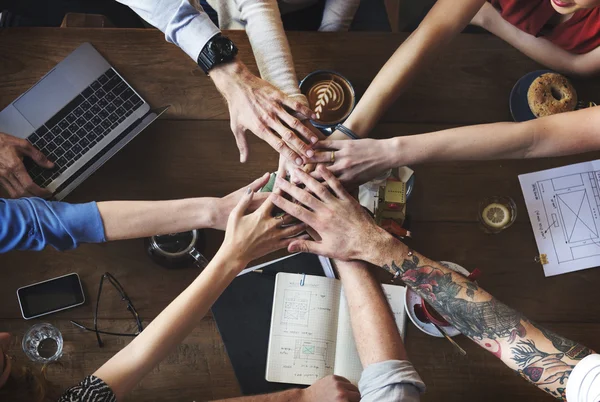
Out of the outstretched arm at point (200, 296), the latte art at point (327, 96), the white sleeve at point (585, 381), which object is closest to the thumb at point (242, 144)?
the outstretched arm at point (200, 296)

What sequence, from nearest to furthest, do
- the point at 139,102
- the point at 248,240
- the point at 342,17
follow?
the point at 248,240, the point at 139,102, the point at 342,17

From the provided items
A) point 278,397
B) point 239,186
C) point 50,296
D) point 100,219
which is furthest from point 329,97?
point 50,296

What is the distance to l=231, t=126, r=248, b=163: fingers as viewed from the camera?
1311 mm

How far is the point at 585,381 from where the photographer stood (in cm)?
103

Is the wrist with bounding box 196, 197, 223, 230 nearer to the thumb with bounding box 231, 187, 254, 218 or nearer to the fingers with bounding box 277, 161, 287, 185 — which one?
the thumb with bounding box 231, 187, 254, 218

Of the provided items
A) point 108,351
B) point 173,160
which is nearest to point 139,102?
point 173,160

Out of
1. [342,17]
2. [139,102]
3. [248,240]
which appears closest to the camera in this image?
[248,240]

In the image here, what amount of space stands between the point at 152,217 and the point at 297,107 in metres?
0.45

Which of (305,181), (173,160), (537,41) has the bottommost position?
(305,181)

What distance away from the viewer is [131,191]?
1320 millimetres

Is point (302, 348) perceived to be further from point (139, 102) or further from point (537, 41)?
point (537, 41)

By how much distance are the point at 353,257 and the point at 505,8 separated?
0.80 m

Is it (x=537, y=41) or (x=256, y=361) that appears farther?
(x=537, y=41)

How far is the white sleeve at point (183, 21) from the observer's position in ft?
4.11
